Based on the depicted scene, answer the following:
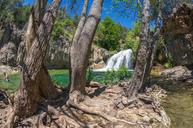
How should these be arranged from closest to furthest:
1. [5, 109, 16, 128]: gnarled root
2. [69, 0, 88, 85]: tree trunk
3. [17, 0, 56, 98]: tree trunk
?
[5, 109, 16, 128]: gnarled root < [17, 0, 56, 98]: tree trunk < [69, 0, 88, 85]: tree trunk

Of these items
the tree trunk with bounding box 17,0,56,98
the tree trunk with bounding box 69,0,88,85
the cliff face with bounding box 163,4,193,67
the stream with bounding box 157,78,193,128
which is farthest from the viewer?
the cliff face with bounding box 163,4,193,67

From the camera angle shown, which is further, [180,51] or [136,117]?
[180,51]

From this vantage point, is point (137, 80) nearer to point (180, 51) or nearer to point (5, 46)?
point (180, 51)

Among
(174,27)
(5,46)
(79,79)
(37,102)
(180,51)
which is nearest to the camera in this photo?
(37,102)

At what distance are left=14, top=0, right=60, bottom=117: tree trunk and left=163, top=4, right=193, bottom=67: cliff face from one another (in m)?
13.7

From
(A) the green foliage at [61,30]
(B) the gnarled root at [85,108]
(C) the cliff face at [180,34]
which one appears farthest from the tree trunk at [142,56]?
(A) the green foliage at [61,30]

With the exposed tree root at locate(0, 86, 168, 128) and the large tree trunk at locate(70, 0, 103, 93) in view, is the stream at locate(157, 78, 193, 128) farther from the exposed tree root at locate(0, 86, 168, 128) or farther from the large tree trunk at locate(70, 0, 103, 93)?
the large tree trunk at locate(70, 0, 103, 93)

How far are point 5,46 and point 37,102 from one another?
52.1m

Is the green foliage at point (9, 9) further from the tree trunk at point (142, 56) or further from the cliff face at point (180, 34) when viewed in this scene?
the tree trunk at point (142, 56)

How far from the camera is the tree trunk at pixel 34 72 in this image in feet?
33.0

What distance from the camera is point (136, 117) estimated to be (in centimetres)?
1106

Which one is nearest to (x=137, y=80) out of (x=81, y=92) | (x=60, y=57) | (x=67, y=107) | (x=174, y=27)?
(x=81, y=92)

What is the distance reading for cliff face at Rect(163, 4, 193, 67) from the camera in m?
25.2

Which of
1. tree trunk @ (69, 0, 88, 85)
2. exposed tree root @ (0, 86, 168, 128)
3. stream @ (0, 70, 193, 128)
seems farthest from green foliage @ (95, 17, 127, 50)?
exposed tree root @ (0, 86, 168, 128)
